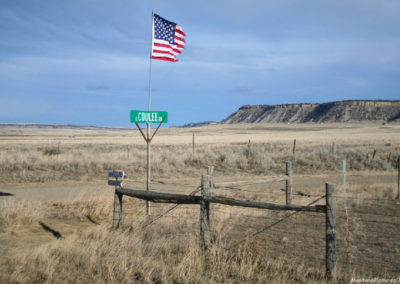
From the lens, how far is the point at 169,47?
1011 centimetres

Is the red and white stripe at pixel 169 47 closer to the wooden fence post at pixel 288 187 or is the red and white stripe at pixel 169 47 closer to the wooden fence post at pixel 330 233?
the wooden fence post at pixel 288 187

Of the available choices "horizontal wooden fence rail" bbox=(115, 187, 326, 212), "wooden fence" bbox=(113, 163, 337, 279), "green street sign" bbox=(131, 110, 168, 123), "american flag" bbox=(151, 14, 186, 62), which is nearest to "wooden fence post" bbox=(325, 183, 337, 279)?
"wooden fence" bbox=(113, 163, 337, 279)

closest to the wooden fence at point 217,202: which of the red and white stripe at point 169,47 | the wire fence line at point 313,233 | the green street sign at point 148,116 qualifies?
the wire fence line at point 313,233

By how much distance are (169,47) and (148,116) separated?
86.5 inches

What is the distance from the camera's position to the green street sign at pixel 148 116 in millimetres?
8797

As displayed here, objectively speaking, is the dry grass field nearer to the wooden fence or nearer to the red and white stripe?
the wooden fence

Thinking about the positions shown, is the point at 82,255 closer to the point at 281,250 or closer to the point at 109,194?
the point at 281,250

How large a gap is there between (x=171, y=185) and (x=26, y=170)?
7.42 m

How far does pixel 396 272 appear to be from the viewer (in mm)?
6012

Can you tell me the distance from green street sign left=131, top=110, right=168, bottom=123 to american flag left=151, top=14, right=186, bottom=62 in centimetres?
165

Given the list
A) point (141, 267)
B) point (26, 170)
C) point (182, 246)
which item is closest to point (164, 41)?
point (182, 246)

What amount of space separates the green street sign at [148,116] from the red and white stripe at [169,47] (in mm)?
1646

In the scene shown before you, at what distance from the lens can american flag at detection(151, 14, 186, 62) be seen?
9.84 metres

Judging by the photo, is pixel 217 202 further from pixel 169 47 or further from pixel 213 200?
pixel 169 47
